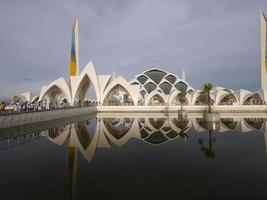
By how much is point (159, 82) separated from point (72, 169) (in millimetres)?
65741

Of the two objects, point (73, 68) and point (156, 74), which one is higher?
point (156, 74)

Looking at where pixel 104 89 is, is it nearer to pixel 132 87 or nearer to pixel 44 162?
pixel 132 87

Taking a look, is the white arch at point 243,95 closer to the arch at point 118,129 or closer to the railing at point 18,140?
the arch at point 118,129

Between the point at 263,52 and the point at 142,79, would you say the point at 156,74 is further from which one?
the point at 263,52

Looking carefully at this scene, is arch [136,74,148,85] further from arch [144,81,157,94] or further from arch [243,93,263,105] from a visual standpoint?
arch [243,93,263,105]

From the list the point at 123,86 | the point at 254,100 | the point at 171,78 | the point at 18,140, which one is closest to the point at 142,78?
the point at 171,78

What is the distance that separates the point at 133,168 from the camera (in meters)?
7.49

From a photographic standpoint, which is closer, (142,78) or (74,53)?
(74,53)

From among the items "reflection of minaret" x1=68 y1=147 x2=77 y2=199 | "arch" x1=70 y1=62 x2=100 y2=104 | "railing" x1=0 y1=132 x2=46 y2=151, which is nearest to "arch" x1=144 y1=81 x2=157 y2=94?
"arch" x1=70 y1=62 x2=100 y2=104

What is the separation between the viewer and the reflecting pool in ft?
18.2

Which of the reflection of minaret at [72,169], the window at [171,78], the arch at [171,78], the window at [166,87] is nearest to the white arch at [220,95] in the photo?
the window at [166,87]

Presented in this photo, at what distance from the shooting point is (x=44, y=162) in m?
8.27

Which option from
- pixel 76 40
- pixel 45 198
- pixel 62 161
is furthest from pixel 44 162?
pixel 76 40

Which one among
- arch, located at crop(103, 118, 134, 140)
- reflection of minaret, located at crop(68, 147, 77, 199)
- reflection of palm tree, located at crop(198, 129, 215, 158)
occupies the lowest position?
reflection of minaret, located at crop(68, 147, 77, 199)
